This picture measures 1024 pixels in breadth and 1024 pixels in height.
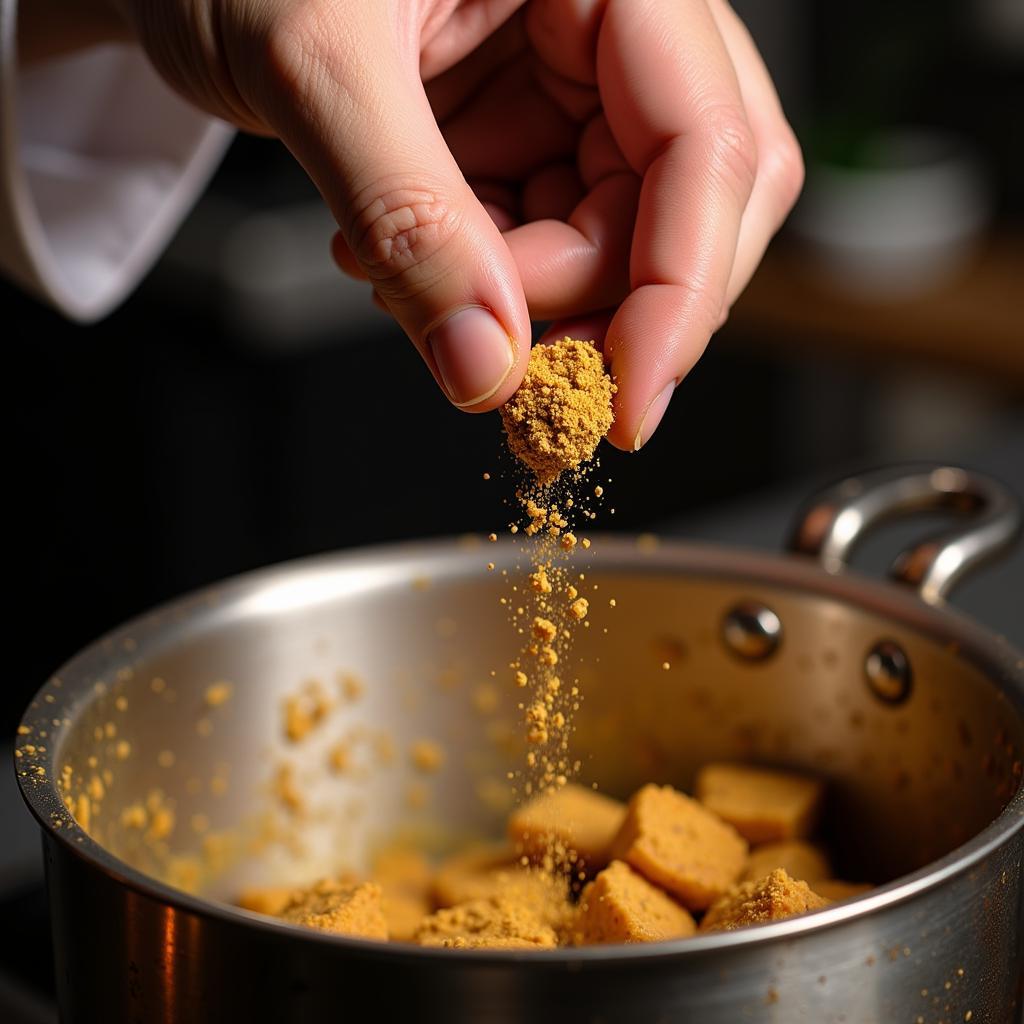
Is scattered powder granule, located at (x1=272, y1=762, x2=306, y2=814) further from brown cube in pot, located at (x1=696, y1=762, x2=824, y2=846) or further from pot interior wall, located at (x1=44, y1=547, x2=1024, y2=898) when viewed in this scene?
brown cube in pot, located at (x1=696, y1=762, x2=824, y2=846)

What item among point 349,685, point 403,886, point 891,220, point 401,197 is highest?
point 401,197

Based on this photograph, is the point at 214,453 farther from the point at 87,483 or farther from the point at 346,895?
the point at 346,895

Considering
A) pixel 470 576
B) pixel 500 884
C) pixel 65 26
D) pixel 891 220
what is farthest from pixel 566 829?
pixel 891 220

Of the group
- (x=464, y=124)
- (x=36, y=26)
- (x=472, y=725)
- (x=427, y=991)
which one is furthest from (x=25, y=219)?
(x=427, y=991)

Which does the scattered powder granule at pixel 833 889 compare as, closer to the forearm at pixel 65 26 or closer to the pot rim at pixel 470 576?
the pot rim at pixel 470 576

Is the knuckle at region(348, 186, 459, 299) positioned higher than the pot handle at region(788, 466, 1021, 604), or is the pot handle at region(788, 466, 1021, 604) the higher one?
the knuckle at region(348, 186, 459, 299)

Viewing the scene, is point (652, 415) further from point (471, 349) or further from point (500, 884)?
point (500, 884)

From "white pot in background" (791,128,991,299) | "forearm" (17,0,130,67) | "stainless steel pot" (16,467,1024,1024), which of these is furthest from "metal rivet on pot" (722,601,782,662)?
"white pot in background" (791,128,991,299)
